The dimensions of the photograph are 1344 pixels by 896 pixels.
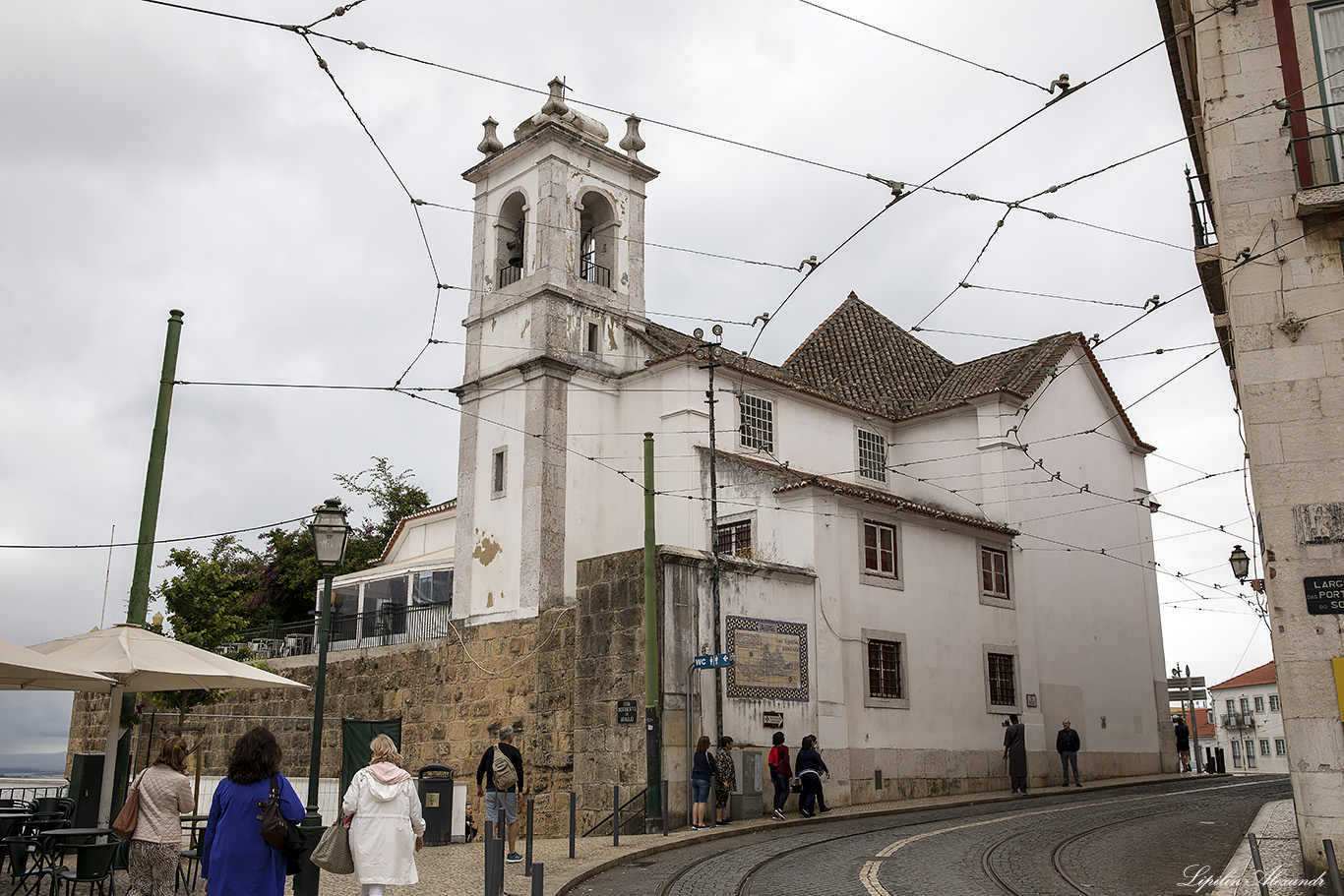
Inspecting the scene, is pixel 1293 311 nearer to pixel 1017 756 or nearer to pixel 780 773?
pixel 780 773

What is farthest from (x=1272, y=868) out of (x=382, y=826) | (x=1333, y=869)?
(x=382, y=826)

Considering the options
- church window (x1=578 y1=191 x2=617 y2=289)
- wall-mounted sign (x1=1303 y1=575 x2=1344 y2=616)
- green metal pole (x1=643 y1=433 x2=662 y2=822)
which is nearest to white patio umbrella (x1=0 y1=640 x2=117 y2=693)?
green metal pole (x1=643 y1=433 x2=662 y2=822)

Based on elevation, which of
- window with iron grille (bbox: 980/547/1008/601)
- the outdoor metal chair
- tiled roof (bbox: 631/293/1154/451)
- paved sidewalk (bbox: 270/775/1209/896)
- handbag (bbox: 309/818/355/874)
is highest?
tiled roof (bbox: 631/293/1154/451)

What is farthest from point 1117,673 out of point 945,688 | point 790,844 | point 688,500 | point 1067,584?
point 790,844

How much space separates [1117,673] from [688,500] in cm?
1290

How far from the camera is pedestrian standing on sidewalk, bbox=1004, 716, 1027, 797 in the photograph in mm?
22078

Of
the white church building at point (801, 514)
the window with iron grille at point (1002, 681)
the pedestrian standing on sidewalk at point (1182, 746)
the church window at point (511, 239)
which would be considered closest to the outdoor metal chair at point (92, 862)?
the white church building at point (801, 514)

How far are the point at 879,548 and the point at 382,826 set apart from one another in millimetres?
16530

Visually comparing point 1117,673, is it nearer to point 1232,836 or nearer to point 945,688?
point 945,688

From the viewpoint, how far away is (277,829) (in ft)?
20.7

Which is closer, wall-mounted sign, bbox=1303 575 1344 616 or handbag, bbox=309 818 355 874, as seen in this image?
handbag, bbox=309 818 355 874

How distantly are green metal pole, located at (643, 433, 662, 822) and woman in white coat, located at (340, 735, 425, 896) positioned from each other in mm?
10081

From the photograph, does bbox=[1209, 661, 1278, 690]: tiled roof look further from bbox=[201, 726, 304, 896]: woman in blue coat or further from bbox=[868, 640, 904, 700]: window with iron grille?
bbox=[201, 726, 304, 896]: woman in blue coat

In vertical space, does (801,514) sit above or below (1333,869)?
above
